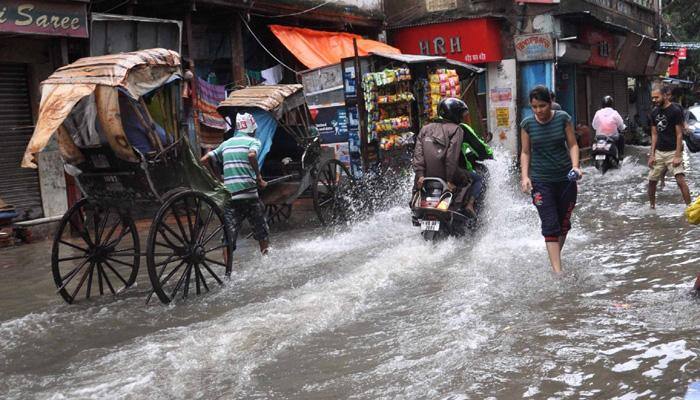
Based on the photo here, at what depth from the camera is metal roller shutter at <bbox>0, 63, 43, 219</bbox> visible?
36.9 feet

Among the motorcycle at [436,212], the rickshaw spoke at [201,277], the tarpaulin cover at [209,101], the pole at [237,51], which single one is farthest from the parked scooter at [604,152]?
the rickshaw spoke at [201,277]

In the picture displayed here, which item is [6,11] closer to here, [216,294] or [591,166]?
[216,294]

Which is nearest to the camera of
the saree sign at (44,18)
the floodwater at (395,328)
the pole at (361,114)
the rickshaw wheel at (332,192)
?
the floodwater at (395,328)

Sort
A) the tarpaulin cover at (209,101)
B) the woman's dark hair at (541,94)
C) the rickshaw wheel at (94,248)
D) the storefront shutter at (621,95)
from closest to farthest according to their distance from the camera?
the woman's dark hair at (541,94) → the rickshaw wheel at (94,248) → the tarpaulin cover at (209,101) → the storefront shutter at (621,95)

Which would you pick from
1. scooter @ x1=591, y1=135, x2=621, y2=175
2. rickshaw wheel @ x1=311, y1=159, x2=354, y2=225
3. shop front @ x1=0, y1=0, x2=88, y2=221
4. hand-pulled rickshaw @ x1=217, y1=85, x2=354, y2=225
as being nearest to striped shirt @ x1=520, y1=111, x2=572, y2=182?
hand-pulled rickshaw @ x1=217, y1=85, x2=354, y2=225

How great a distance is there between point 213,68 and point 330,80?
4.00 meters

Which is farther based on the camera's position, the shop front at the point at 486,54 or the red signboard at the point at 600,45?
the red signboard at the point at 600,45

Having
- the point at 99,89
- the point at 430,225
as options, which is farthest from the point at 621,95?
the point at 99,89

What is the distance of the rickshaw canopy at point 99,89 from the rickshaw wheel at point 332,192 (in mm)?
4602

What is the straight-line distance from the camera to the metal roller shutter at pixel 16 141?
36.9 feet

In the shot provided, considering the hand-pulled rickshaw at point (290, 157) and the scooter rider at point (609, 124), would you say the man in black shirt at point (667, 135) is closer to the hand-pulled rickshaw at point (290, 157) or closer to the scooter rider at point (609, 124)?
the hand-pulled rickshaw at point (290, 157)

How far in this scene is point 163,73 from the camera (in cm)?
651

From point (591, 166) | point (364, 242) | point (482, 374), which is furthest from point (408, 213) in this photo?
point (591, 166)

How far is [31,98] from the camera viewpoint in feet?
38.1
